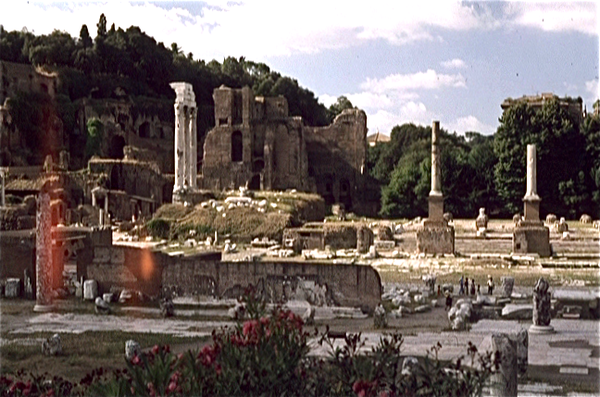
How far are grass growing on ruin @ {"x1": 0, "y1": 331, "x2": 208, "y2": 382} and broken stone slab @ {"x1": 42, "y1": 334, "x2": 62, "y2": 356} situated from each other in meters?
0.09

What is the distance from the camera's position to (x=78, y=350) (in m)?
13.6

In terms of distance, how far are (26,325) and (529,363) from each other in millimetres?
9484

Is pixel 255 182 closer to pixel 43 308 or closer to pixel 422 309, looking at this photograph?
pixel 43 308

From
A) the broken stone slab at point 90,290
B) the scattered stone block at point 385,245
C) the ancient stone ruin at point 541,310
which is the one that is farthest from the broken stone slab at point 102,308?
the scattered stone block at point 385,245

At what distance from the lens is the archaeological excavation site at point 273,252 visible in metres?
8.10

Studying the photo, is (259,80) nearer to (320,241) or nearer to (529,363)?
(320,241)

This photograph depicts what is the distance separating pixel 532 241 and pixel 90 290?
17812 millimetres

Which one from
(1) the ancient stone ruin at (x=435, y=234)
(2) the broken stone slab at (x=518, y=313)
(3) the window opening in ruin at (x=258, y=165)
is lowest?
(2) the broken stone slab at (x=518, y=313)

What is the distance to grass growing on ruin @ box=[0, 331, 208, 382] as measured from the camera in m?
12.4

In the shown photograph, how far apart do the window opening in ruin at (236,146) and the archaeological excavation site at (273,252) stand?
155 mm

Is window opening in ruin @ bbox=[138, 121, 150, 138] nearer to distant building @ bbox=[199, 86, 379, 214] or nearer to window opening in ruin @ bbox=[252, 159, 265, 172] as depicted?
distant building @ bbox=[199, 86, 379, 214]

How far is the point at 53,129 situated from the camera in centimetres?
5794

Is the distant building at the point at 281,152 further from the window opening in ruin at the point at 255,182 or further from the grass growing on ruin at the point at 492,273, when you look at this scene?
the grass growing on ruin at the point at 492,273

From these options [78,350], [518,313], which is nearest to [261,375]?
[78,350]
